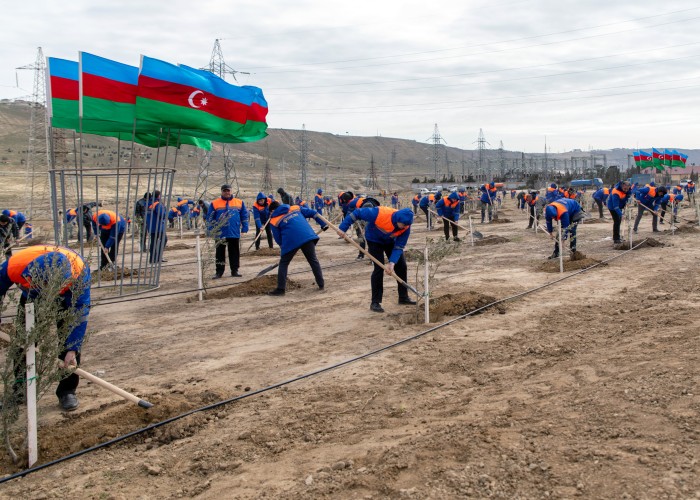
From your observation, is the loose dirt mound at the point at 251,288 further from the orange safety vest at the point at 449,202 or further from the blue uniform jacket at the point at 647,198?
the blue uniform jacket at the point at 647,198

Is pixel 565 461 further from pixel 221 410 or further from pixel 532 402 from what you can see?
pixel 221 410

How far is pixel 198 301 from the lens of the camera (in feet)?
30.3

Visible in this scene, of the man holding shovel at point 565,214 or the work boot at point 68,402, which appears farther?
the man holding shovel at point 565,214

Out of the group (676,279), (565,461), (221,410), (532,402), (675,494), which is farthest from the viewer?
(676,279)

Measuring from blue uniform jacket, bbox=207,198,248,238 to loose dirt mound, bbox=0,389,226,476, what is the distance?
619 centimetres

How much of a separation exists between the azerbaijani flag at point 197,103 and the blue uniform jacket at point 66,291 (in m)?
4.55

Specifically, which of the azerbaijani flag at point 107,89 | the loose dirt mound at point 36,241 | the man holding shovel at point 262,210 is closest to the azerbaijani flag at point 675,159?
the man holding shovel at point 262,210

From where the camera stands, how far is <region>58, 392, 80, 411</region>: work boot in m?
4.86

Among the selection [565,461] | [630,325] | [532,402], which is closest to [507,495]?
[565,461]

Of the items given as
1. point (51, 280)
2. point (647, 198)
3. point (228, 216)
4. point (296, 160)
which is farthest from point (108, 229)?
point (296, 160)

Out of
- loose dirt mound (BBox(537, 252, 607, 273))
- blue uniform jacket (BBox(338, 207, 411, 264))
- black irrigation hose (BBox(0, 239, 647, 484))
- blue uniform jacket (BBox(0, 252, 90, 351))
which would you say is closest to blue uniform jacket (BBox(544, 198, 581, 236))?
loose dirt mound (BBox(537, 252, 607, 273))

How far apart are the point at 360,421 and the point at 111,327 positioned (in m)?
4.63

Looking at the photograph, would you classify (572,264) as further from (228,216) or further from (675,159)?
(675,159)

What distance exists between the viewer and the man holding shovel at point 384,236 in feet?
25.2
